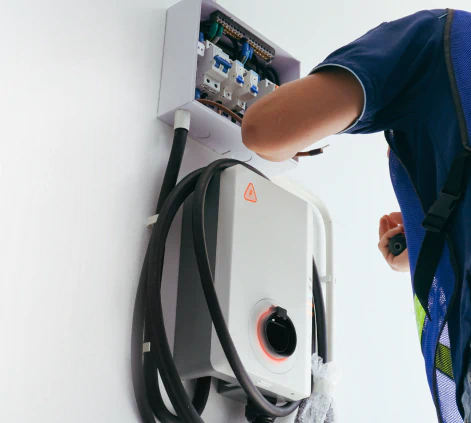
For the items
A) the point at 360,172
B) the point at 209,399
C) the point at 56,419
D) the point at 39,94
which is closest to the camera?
the point at 56,419

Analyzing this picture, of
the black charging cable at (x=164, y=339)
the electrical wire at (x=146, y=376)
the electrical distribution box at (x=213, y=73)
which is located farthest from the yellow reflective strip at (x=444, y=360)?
the electrical distribution box at (x=213, y=73)

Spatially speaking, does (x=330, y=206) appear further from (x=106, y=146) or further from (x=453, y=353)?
(x=453, y=353)

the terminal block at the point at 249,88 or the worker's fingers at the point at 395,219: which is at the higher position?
the terminal block at the point at 249,88

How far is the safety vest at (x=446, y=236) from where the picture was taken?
803mm

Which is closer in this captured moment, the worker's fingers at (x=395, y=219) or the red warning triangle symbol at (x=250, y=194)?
the worker's fingers at (x=395, y=219)

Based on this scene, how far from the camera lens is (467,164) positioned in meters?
0.81

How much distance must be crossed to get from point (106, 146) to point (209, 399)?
1.91 ft

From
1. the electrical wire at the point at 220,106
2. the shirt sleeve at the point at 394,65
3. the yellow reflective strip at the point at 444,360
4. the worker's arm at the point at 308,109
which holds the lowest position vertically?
the yellow reflective strip at the point at 444,360

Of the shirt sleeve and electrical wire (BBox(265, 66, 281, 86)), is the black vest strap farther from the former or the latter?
electrical wire (BBox(265, 66, 281, 86))

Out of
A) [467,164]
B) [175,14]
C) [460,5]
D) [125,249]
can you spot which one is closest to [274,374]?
[125,249]

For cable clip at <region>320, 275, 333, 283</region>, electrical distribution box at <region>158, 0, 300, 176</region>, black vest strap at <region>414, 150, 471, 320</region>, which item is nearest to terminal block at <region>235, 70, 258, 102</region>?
electrical distribution box at <region>158, 0, 300, 176</region>

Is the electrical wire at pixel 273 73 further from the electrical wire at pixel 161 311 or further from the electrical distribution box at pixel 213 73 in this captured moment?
the electrical wire at pixel 161 311

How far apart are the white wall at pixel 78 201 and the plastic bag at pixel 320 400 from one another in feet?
0.64

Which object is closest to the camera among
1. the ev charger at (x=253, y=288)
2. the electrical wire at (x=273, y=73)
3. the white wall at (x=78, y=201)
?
the white wall at (x=78, y=201)
